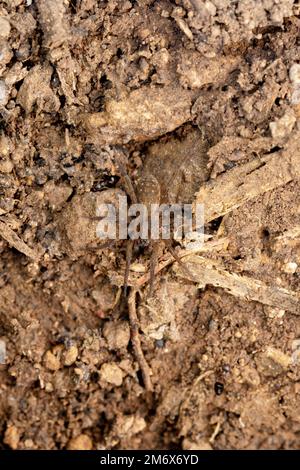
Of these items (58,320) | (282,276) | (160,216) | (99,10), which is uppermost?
(99,10)

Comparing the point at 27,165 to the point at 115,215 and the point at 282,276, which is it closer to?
the point at 115,215

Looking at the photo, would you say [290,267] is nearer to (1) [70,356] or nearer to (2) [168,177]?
(2) [168,177]

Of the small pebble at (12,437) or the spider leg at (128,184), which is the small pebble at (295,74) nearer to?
the spider leg at (128,184)

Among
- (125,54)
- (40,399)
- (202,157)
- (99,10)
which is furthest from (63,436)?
(99,10)

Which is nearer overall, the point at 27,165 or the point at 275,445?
the point at 275,445

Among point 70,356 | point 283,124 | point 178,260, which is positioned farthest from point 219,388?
point 283,124

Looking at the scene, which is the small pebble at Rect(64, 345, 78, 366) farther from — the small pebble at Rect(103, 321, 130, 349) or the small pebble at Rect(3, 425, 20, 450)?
the small pebble at Rect(3, 425, 20, 450)
